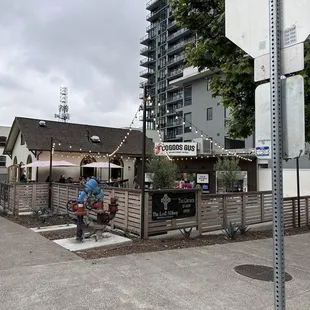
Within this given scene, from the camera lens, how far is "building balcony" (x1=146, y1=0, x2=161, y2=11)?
65.2 meters

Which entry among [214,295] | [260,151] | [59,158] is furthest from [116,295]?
[59,158]

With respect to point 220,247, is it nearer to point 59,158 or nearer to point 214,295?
point 214,295

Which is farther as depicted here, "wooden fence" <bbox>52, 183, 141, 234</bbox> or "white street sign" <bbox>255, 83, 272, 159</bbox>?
"wooden fence" <bbox>52, 183, 141, 234</bbox>

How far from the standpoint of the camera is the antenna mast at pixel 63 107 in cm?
5063

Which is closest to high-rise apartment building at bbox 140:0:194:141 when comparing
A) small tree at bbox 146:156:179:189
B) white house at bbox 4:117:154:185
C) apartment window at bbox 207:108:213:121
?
apartment window at bbox 207:108:213:121

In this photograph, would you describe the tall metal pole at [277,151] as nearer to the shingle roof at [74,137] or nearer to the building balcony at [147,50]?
the shingle roof at [74,137]

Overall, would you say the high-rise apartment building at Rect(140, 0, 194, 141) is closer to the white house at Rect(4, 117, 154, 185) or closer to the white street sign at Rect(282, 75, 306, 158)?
the white house at Rect(4, 117, 154, 185)

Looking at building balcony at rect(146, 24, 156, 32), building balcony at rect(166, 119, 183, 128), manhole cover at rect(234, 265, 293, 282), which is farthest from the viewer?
building balcony at rect(146, 24, 156, 32)

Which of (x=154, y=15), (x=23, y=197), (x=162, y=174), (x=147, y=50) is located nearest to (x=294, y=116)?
(x=23, y=197)

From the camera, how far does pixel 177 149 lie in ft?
69.3

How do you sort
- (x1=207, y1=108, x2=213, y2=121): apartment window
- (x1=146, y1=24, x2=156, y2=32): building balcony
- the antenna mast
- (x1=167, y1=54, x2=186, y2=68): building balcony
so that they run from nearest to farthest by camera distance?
(x1=207, y1=108, x2=213, y2=121): apartment window, the antenna mast, (x1=167, y1=54, x2=186, y2=68): building balcony, (x1=146, y1=24, x2=156, y2=32): building balcony

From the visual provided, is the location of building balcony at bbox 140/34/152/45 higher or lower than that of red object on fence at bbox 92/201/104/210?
higher

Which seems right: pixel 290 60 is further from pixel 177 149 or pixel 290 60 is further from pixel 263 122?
pixel 177 149

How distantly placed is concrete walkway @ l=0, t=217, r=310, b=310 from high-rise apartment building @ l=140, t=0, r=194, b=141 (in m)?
47.6
